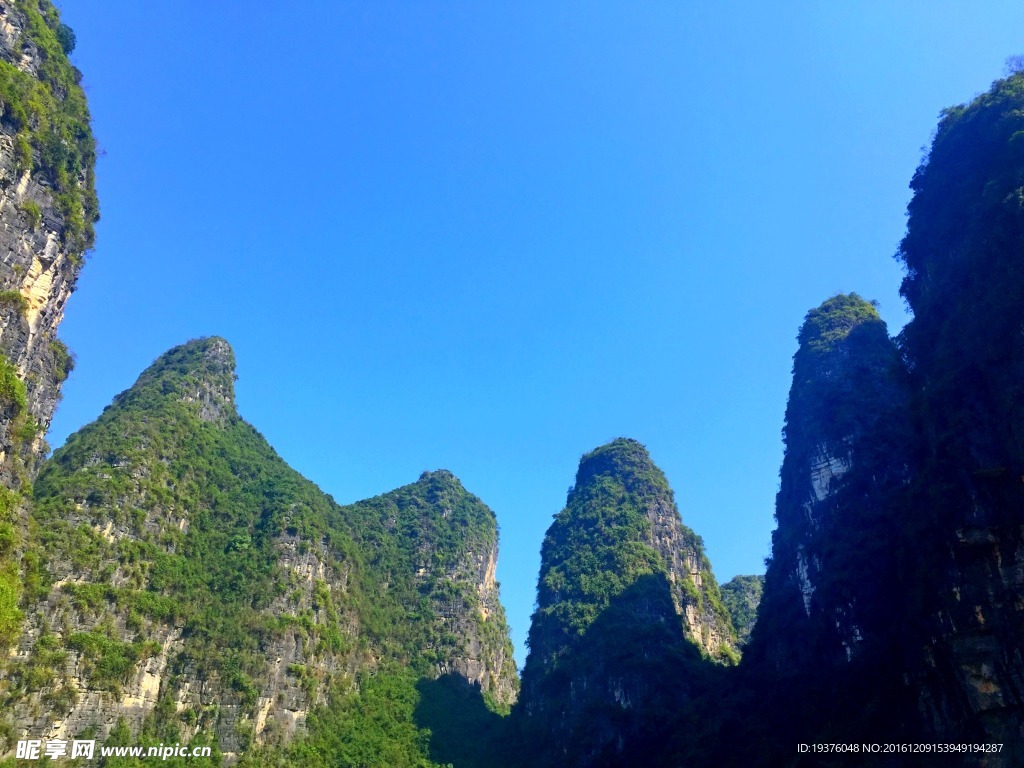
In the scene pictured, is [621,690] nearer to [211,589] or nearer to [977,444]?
[211,589]

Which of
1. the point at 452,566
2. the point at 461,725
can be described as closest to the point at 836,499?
the point at 461,725

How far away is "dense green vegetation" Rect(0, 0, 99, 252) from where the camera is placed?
2325 cm

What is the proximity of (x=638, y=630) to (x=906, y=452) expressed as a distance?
20562 mm

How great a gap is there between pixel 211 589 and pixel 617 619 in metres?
27.0

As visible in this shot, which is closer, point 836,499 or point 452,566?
point 836,499

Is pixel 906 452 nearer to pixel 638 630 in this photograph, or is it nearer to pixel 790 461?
pixel 790 461

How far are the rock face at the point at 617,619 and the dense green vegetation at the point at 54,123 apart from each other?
3772cm

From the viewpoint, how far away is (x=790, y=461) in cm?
4131

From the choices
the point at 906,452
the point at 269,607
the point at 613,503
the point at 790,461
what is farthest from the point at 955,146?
the point at 269,607

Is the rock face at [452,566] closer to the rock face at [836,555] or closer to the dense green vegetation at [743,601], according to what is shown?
the dense green vegetation at [743,601]

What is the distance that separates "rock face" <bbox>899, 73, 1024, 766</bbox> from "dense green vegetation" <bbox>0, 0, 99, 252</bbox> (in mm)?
33416

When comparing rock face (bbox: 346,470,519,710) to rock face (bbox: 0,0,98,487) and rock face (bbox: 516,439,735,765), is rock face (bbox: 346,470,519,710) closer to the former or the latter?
rock face (bbox: 516,439,735,765)

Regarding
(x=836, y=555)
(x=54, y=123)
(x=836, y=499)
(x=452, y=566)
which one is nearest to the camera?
(x=54, y=123)

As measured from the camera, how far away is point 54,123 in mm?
25328
